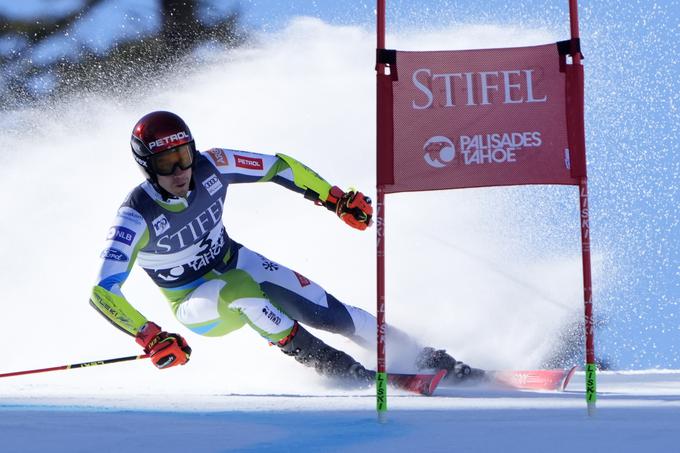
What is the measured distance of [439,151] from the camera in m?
4.59

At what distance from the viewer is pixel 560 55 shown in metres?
4.61

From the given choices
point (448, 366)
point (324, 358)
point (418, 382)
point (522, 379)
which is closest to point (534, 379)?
point (522, 379)

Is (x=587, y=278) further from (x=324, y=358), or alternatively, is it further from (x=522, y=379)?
(x=324, y=358)

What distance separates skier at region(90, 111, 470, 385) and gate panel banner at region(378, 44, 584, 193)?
1.79m

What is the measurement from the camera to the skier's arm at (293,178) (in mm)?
6402

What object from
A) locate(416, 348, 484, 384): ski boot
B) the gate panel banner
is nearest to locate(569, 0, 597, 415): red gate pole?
the gate panel banner

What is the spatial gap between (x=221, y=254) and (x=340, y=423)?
2.48 metres

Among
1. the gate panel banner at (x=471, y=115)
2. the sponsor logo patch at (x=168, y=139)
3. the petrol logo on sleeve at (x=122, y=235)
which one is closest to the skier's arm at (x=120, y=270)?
the petrol logo on sleeve at (x=122, y=235)

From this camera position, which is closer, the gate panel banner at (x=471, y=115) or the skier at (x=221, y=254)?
the gate panel banner at (x=471, y=115)

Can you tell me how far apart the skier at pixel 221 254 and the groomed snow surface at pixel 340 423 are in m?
0.69

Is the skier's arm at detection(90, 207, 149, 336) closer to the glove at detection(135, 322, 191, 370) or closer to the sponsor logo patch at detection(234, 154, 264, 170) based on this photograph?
the glove at detection(135, 322, 191, 370)

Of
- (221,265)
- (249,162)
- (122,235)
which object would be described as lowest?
(221,265)

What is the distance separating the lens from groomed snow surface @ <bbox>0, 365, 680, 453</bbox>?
3658 millimetres

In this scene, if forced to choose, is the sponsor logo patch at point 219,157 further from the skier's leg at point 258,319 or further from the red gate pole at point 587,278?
the red gate pole at point 587,278
